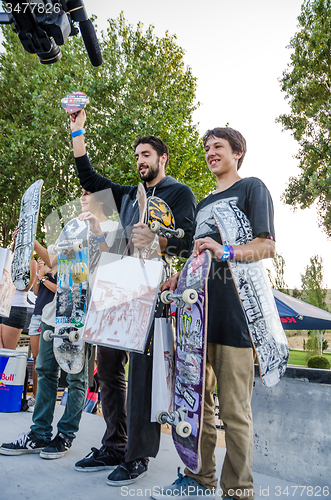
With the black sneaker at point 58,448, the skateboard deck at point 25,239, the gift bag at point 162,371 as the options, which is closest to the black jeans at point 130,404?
the gift bag at point 162,371

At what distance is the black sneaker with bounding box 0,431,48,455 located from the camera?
7.29 feet

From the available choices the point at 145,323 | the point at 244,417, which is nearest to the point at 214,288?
the point at 145,323

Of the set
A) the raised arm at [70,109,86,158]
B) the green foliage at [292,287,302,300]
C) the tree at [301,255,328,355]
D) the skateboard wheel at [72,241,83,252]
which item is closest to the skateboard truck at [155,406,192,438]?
the skateboard wheel at [72,241,83,252]

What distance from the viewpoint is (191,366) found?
64.8 inches

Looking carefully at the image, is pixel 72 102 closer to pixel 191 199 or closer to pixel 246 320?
pixel 191 199

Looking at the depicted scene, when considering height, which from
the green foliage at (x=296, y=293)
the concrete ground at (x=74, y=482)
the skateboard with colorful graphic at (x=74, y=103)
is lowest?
the concrete ground at (x=74, y=482)

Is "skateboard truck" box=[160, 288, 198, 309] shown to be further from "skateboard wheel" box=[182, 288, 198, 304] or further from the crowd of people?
the crowd of people

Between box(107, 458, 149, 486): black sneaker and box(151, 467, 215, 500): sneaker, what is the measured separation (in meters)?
0.20

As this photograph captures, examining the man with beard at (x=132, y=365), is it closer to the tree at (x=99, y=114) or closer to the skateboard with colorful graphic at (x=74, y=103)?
the skateboard with colorful graphic at (x=74, y=103)

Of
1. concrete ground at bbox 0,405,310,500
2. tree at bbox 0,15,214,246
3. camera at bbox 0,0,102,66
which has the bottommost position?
concrete ground at bbox 0,405,310,500

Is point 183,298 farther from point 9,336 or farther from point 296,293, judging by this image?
point 296,293

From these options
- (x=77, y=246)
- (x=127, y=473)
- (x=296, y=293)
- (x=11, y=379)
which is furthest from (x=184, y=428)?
(x=296, y=293)

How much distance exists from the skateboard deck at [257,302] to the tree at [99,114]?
353 inches

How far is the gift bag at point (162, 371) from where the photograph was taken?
5.88 feet
